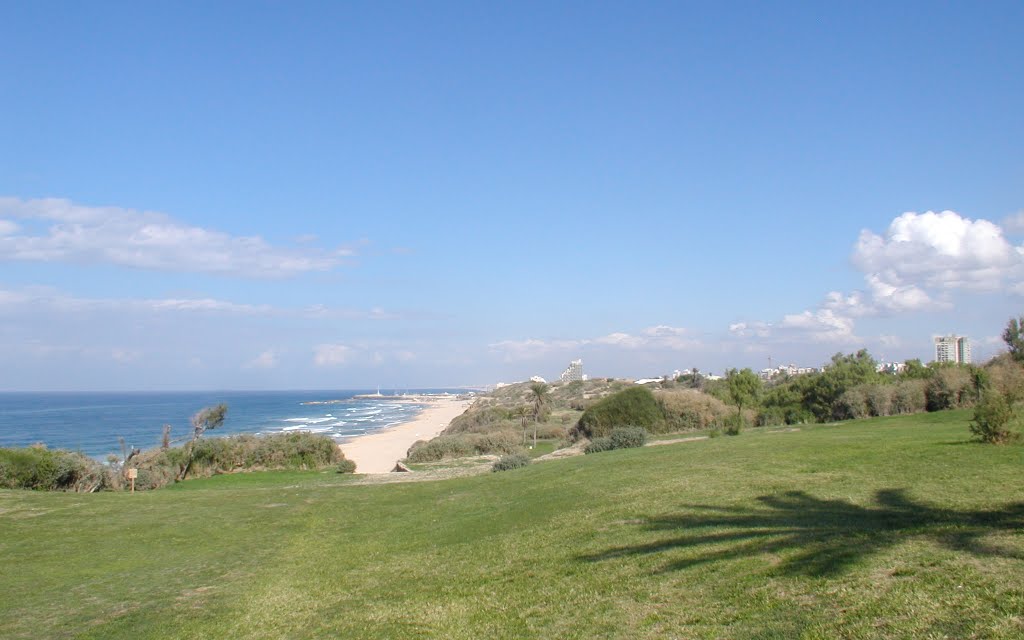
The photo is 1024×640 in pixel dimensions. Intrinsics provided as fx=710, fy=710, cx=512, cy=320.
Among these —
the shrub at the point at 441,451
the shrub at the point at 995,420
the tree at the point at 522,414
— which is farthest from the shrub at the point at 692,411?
the shrub at the point at 995,420

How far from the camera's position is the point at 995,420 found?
1797 centimetres

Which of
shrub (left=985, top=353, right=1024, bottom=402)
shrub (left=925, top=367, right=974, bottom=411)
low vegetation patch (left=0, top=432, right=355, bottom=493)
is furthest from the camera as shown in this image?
shrub (left=925, top=367, right=974, bottom=411)

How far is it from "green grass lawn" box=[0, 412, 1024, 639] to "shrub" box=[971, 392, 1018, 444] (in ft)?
2.36

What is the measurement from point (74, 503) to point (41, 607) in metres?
15.3

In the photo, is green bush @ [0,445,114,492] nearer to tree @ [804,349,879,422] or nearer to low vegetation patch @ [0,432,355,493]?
low vegetation patch @ [0,432,355,493]

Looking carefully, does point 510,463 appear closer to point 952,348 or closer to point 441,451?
point 441,451

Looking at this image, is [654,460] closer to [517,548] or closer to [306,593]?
[517,548]

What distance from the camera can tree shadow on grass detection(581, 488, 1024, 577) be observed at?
869cm

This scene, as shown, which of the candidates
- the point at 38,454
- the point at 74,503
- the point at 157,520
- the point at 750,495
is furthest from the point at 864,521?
the point at 38,454

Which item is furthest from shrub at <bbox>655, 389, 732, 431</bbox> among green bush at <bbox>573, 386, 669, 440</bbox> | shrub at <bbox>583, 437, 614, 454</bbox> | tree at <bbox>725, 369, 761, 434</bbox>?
shrub at <bbox>583, 437, 614, 454</bbox>

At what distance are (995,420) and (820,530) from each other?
1087 centimetres

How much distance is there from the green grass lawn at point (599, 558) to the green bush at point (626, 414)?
3690 centimetres

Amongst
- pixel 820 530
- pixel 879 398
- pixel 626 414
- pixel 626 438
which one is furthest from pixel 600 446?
pixel 879 398

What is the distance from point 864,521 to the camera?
424 inches
